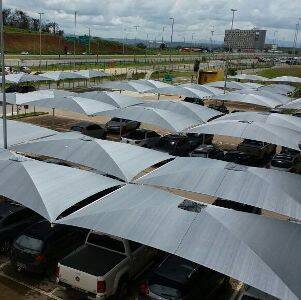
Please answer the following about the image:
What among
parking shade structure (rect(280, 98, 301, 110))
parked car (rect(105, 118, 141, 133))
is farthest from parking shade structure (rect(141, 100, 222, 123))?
parking shade structure (rect(280, 98, 301, 110))

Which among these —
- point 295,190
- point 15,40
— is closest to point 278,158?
point 295,190

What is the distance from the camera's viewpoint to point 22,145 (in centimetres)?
1836

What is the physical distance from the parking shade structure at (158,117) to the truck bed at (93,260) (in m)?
12.4

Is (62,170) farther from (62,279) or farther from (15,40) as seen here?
(15,40)

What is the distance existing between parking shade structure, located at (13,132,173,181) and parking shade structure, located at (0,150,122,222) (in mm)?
1357

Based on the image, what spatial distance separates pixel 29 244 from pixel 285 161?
1416 centimetres

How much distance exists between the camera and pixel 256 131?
21.4m

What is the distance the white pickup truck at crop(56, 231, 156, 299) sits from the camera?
34.2 ft

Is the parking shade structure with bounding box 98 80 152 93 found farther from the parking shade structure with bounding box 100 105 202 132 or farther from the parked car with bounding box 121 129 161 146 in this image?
the parked car with bounding box 121 129 161 146

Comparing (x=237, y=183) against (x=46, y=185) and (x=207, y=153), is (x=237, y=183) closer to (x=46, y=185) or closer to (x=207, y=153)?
(x=46, y=185)

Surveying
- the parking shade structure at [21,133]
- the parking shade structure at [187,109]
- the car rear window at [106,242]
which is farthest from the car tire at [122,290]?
the parking shade structure at [187,109]

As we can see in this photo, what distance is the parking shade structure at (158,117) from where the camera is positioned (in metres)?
23.7

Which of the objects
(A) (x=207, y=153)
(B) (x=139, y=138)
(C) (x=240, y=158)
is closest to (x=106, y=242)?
(A) (x=207, y=153)

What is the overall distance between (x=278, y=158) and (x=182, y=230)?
13.4 metres
